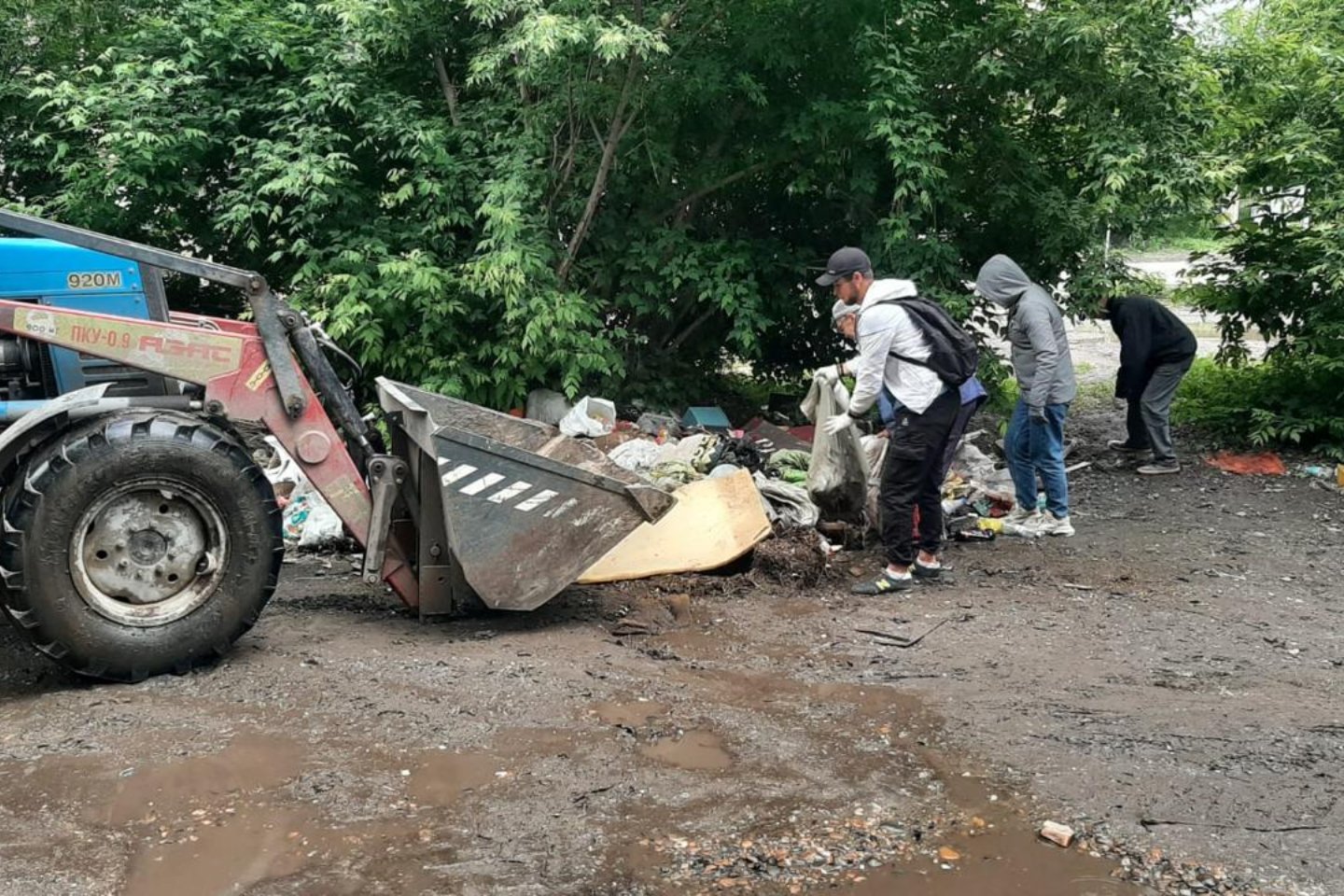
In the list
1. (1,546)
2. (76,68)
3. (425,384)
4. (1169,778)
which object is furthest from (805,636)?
(76,68)

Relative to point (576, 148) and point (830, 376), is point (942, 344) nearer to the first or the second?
point (830, 376)

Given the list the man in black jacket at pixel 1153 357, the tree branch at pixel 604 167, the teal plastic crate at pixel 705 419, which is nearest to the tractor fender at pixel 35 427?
the tree branch at pixel 604 167

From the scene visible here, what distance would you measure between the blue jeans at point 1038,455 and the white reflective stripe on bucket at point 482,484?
3610 millimetres

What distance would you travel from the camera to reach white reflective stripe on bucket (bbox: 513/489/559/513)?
17.0 feet

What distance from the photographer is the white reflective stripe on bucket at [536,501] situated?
518 cm

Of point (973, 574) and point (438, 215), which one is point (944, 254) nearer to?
point (973, 574)

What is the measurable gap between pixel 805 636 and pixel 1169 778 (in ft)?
6.38

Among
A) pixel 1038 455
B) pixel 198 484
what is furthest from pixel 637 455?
pixel 198 484

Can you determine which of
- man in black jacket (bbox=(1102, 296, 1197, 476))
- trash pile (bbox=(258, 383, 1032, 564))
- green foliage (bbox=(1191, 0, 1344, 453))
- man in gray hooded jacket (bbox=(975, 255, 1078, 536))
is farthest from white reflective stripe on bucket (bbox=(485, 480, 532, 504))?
green foliage (bbox=(1191, 0, 1344, 453))

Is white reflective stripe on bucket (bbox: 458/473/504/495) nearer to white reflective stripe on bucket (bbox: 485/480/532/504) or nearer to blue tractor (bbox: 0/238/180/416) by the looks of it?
white reflective stripe on bucket (bbox: 485/480/532/504)

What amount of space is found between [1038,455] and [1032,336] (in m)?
0.72

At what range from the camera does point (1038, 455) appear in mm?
7387

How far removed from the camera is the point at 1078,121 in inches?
348

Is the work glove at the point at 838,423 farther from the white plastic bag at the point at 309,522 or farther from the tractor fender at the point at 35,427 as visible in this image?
the tractor fender at the point at 35,427
